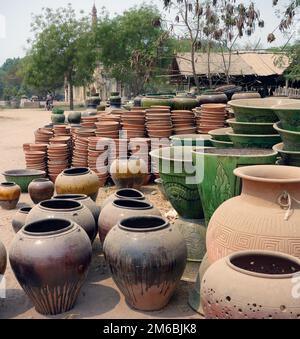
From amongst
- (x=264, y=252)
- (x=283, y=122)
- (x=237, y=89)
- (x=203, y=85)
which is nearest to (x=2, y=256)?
(x=264, y=252)

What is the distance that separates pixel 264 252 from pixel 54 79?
26928mm

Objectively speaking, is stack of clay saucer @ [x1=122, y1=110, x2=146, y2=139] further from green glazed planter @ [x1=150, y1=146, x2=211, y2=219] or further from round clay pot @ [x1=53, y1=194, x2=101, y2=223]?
green glazed planter @ [x1=150, y1=146, x2=211, y2=219]

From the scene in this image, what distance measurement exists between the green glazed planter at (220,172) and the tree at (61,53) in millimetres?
24930

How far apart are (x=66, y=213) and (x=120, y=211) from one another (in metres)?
0.53

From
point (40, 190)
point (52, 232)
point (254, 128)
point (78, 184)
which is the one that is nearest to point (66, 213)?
point (52, 232)

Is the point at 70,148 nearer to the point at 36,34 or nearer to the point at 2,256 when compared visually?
the point at 2,256

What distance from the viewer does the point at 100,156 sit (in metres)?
8.20

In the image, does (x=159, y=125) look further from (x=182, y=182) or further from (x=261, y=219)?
(x=261, y=219)

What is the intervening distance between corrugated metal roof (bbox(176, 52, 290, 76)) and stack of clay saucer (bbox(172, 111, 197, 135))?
33.5 feet

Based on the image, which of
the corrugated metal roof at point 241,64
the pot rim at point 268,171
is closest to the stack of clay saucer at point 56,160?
the pot rim at point 268,171

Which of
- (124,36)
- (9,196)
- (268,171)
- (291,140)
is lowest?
(9,196)

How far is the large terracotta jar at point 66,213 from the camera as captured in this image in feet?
13.8

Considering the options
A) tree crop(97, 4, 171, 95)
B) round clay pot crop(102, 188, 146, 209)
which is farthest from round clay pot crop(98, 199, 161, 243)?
tree crop(97, 4, 171, 95)

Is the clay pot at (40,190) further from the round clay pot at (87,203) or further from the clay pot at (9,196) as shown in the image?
the round clay pot at (87,203)
